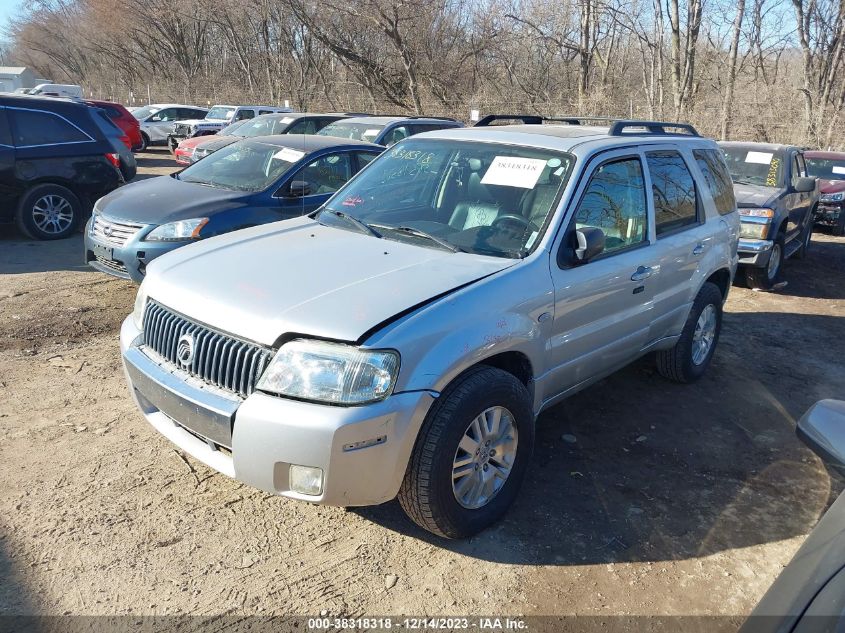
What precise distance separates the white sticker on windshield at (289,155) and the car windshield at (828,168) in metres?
10.9

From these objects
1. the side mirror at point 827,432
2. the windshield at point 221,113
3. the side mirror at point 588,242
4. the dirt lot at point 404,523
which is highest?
the windshield at point 221,113

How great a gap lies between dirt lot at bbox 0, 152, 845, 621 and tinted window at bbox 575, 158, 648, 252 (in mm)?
1303

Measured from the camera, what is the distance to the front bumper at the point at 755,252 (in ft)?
27.0

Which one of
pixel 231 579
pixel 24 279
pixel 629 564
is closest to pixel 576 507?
pixel 629 564

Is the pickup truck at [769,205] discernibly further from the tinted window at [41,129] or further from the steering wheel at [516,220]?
the tinted window at [41,129]

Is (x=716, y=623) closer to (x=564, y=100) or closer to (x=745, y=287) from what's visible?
(x=745, y=287)

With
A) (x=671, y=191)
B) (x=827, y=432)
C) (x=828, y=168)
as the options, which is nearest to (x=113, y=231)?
(x=671, y=191)

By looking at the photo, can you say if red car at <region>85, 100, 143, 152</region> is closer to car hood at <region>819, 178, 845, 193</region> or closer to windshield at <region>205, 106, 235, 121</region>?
windshield at <region>205, 106, 235, 121</region>

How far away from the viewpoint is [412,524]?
330 centimetres

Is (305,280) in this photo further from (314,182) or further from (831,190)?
(831,190)

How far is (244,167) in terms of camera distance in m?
7.27

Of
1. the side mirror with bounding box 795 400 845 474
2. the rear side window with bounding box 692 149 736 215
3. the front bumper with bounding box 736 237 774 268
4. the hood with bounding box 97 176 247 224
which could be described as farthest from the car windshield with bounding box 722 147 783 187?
the side mirror with bounding box 795 400 845 474

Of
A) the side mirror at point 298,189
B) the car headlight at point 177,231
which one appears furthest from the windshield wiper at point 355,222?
the side mirror at point 298,189

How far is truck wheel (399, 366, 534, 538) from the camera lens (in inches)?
111
